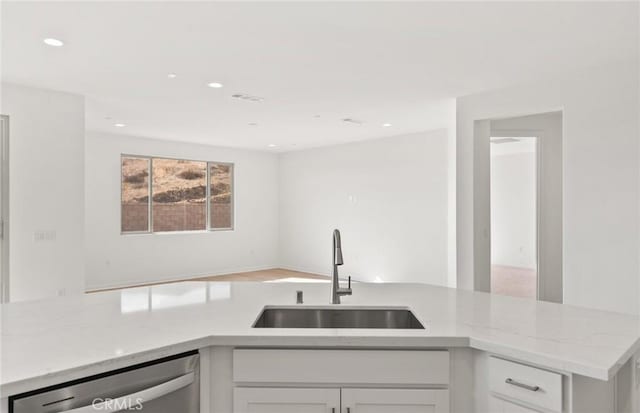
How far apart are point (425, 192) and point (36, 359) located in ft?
20.7

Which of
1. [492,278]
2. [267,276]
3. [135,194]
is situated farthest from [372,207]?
[135,194]

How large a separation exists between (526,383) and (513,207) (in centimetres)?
944

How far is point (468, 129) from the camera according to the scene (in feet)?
15.7

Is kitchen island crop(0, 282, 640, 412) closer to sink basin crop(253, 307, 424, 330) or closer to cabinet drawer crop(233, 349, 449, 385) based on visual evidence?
cabinet drawer crop(233, 349, 449, 385)

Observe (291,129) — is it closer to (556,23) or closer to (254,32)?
(254,32)

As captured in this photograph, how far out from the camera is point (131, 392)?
1.27m

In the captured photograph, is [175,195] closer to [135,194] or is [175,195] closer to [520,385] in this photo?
[135,194]

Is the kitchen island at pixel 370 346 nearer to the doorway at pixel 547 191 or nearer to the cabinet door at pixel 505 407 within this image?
the cabinet door at pixel 505 407

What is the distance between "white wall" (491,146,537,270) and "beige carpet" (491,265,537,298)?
12.7 inches

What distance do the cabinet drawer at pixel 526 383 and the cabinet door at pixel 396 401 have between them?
0.57ft

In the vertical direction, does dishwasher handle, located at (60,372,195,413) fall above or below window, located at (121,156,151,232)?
below

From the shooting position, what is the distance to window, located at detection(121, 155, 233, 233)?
24.9 ft

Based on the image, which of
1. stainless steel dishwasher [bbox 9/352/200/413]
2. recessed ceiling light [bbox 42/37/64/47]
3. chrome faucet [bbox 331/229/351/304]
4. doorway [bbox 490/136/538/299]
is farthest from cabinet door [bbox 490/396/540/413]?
doorway [bbox 490/136/538/299]

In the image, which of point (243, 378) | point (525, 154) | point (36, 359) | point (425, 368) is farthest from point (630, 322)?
point (525, 154)
